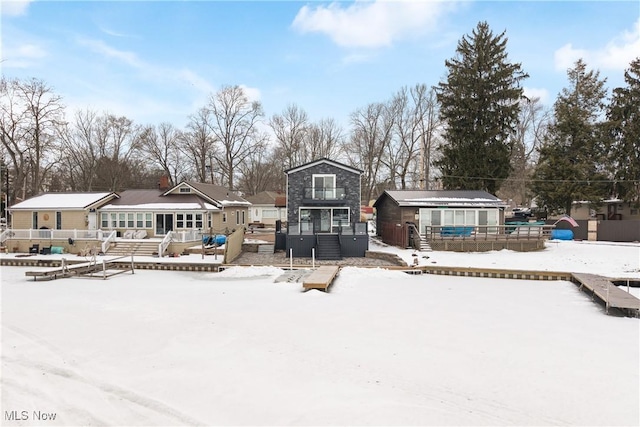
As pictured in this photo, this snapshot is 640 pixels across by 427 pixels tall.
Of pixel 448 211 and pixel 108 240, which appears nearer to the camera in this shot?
pixel 108 240

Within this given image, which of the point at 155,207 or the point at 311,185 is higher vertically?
the point at 311,185

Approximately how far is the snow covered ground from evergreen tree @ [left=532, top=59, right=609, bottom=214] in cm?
2107

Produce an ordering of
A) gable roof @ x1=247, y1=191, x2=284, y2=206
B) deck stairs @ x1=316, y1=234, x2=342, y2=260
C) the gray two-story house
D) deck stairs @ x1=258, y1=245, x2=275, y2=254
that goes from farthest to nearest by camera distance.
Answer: gable roof @ x1=247, y1=191, x2=284, y2=206 → the gray two-story house → deck stairs @ x1=258, y1=245, x2=275, y2=254 → deck stairs @ x1=316, y1=234, x2=342, y2=260

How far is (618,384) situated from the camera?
673 cm

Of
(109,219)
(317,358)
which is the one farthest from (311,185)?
(317,358)

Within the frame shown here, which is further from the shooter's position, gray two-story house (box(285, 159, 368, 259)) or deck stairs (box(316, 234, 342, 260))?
gray two-story house (box(285, 159, 368, 259))

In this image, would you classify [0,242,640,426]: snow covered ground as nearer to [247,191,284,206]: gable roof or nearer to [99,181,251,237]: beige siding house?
[99,181,251,237]: beige siding house

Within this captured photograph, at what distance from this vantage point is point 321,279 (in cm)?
1491

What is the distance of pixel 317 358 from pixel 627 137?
3349 centimetres

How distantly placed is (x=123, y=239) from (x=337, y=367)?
2170 cm

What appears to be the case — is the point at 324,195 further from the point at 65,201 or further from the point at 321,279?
the point at 65,201

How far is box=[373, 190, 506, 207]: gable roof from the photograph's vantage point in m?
25.4

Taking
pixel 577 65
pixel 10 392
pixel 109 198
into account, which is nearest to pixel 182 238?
pixel 109 198

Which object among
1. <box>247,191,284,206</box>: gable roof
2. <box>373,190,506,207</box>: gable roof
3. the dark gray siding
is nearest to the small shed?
<box>373,190,506,207</box>: gable roof
